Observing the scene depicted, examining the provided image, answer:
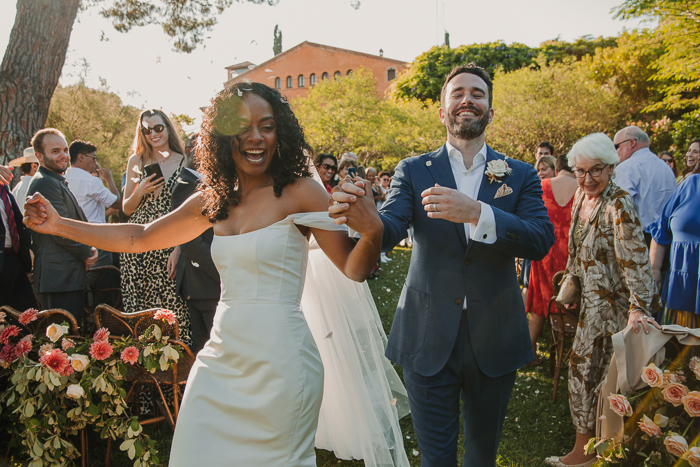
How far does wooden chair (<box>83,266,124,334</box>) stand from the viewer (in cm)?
471

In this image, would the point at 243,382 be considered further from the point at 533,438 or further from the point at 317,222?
the point at 533,438

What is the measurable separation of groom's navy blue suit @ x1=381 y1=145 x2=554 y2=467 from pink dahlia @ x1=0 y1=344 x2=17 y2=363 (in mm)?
2352

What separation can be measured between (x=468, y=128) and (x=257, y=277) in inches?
48.5

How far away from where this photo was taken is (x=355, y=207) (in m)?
1.60

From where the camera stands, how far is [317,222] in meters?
1.98

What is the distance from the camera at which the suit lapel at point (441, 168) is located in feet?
7.26

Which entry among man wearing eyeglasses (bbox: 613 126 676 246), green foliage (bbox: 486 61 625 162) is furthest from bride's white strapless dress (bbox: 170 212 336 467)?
green foliage (bbox: 486 61 625 162)

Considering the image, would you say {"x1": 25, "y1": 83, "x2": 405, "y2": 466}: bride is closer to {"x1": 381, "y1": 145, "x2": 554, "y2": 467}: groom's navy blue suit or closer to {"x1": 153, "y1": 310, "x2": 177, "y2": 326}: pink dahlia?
{"x1": 381, "y1": 145, "x2": 554, "y2": 467}: groom's navy blue suit

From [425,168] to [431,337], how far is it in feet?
2.71

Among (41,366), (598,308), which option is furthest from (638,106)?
(41,366)

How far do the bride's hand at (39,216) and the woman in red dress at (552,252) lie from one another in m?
4.49

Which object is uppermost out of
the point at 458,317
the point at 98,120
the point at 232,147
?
the point at 98,120

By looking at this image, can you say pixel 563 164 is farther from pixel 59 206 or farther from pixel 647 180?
pixel 59 206

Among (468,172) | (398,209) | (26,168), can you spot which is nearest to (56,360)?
(398,209)
